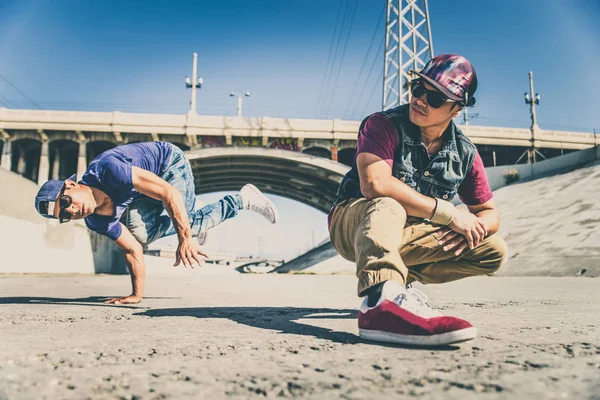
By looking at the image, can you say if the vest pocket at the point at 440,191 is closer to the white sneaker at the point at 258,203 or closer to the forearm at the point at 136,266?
the forearm at the point at 136,266

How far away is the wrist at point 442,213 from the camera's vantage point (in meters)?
2.27

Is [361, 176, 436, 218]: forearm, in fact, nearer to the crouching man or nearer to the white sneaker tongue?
the crouching man

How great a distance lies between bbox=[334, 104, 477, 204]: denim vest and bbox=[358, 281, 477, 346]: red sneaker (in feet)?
2.83

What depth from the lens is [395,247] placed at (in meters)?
1.97

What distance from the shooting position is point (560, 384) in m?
1.09

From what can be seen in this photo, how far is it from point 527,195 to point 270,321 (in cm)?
1954

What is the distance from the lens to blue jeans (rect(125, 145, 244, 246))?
4.17m

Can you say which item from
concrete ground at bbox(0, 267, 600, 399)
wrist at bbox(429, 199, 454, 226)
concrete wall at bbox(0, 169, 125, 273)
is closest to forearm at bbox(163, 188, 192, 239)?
concrete ground at bbox(0, 267, 600, 399)

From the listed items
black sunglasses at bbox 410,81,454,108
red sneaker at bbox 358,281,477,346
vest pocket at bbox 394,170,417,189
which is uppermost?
black sunglasses at bbox 410,81,454,108

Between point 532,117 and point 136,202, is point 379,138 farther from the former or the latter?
point 532,117

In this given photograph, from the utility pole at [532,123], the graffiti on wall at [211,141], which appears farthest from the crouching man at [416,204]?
the utility pole at [532,123]

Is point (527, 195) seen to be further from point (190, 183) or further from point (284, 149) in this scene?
point (190, 183)

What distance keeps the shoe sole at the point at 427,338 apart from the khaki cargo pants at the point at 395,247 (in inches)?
8.5

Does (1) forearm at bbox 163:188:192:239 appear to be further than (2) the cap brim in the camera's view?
Yes
